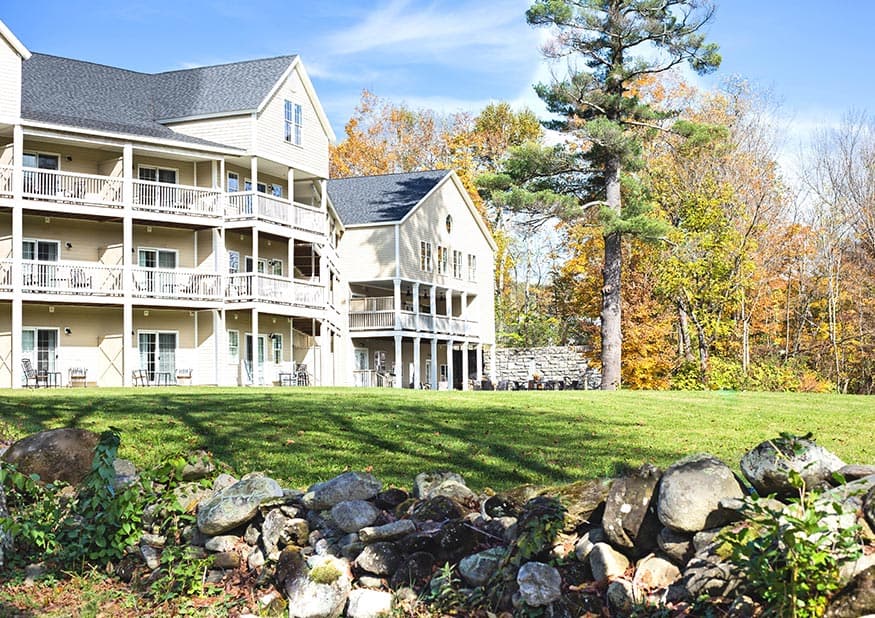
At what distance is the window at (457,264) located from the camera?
4500 cm

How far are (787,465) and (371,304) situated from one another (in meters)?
34.8

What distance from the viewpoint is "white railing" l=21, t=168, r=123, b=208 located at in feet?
92.5

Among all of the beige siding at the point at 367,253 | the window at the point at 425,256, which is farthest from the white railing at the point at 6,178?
the window at the point at 425,256

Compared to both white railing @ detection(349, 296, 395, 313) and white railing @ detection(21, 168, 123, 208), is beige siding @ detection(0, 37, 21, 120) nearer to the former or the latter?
white railing @ detection(21, 168, 123, 208)

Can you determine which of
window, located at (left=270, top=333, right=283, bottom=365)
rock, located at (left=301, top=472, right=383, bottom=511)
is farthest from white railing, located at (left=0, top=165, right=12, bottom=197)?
rock, located at (left=301, top=472, right=383, bottom=511)

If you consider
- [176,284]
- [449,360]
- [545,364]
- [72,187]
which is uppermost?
[72,187]

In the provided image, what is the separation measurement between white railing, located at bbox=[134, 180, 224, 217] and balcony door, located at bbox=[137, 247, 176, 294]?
1.86m

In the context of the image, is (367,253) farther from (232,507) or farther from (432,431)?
(232,507)

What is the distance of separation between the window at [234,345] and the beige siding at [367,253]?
829cm

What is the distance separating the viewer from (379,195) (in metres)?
41.7

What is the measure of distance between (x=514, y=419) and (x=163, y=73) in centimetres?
2655

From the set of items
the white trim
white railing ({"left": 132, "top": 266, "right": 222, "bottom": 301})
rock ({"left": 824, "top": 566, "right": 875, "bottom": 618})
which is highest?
the white trim

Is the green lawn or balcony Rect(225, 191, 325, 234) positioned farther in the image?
balcony Rect(225, 191, 325, 234)

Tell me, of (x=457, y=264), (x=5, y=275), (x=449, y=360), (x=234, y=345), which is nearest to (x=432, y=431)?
(x=5, y=275)
